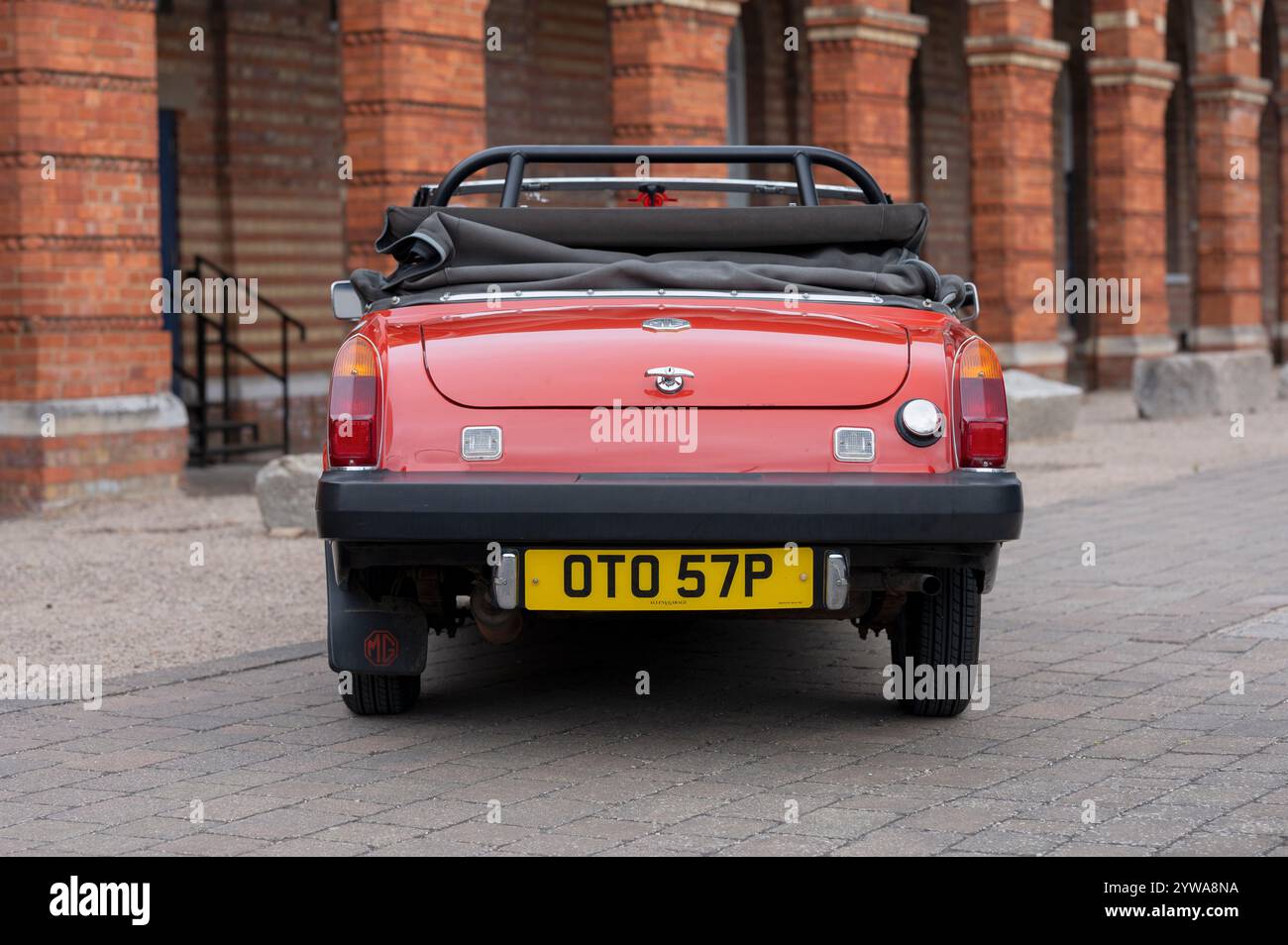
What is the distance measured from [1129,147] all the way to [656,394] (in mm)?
21279

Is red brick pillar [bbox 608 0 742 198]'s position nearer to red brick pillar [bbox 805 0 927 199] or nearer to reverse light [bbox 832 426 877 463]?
red brick pillar [bbox 805 0 927 199]

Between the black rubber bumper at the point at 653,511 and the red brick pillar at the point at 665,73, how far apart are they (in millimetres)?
11965

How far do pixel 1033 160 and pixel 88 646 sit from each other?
17065 millimetres

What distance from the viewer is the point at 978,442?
203 inches

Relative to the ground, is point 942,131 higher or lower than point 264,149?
higher

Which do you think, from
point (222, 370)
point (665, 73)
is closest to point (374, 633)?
point (665, 73)

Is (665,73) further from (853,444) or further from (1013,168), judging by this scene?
(853,444)

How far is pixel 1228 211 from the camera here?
2806cm

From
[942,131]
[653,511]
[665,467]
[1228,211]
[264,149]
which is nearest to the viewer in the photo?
[653,511]

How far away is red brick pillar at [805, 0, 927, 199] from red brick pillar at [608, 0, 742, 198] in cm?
238

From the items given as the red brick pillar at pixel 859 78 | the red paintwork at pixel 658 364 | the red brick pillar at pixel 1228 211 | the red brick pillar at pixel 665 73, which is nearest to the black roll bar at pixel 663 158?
the red paintwork at pixel 658 364
